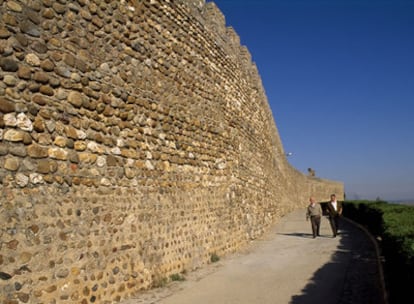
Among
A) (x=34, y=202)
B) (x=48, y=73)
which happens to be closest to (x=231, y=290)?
(x=34, y=202)

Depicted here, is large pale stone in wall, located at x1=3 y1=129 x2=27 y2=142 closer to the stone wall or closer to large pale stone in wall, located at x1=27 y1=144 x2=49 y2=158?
the stone wall

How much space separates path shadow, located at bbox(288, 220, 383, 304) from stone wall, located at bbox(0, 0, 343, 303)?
2.34 meters

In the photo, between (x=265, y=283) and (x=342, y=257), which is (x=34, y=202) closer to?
(x=265, y=283)

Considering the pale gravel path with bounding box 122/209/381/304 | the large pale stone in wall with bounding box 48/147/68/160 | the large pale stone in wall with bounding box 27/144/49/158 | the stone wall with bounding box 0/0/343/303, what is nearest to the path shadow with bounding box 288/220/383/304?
A: the pale gravel path with bounding box 122/209/381/304

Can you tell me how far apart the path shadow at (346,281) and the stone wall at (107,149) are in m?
2.34

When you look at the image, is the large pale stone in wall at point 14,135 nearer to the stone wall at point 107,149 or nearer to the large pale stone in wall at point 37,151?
the stone wall at point 107,149

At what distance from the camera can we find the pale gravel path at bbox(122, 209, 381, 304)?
5641 mm

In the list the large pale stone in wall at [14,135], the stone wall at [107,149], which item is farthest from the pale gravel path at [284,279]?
the large pale stone in wall at [14,135]

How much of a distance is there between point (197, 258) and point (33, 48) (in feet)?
16.4

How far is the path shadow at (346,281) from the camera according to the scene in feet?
18.2

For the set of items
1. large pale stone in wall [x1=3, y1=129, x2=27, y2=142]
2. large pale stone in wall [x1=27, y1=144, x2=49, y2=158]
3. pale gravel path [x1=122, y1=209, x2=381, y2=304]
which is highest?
large pale stone in wall [x1=3, y1=129, x2=27, y2=142]

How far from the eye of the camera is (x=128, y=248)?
5754mm

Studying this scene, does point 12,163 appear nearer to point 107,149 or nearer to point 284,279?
point 107,149

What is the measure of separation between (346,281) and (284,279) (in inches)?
39.1
